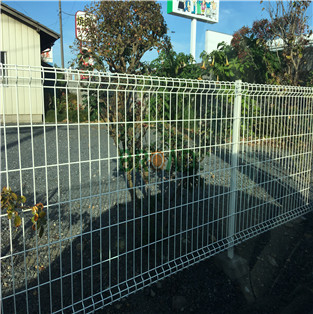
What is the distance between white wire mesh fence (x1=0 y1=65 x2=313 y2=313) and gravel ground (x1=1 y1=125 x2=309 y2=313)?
1cm

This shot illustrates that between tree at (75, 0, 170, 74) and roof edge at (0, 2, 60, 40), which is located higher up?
roof edge at (0, 2, 60, 40)

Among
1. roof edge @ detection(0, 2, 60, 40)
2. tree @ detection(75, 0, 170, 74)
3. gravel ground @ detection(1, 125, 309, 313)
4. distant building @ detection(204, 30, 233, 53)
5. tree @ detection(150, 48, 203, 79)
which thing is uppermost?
distant building @ detection(204, 30, 233, 53)

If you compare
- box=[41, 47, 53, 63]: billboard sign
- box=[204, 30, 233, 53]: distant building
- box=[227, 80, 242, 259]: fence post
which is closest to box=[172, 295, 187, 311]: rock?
box=[227, 80, 242, 259]: fence post

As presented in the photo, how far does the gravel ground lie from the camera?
218cm

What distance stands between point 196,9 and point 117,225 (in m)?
13.1

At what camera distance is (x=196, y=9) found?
13.2m

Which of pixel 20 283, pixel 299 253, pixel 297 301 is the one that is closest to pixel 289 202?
pixel 299 253

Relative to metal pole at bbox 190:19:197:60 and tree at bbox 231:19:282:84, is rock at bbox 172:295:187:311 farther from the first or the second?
metal pole at bbox 190:19:197:60

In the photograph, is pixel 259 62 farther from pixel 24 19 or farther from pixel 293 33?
pixel 24 19

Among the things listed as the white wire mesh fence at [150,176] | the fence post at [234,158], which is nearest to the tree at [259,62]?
the white wire mesh fence at [150,176]

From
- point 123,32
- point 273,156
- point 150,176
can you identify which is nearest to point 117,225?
point 150,176

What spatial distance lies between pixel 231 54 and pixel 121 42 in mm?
3914

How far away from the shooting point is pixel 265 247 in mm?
3373

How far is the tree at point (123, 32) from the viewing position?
7285mm
